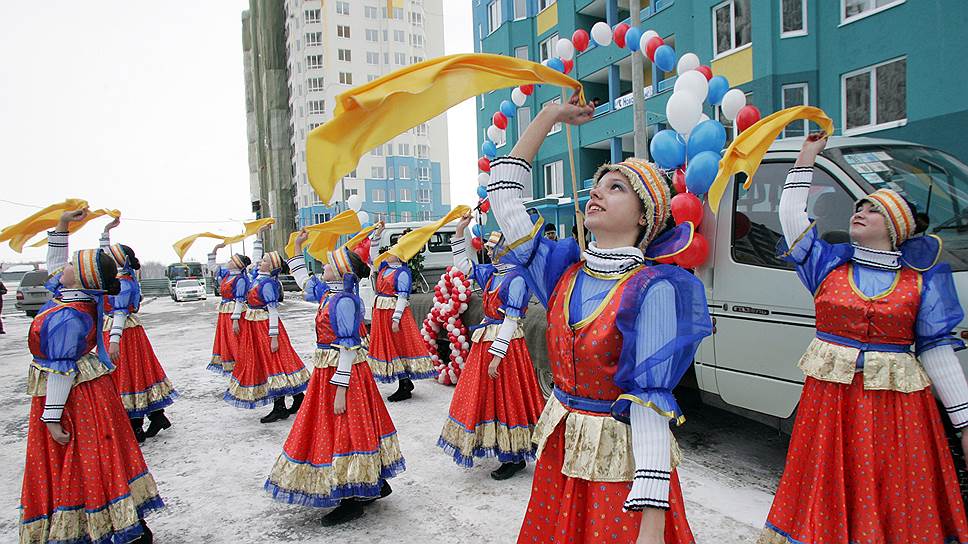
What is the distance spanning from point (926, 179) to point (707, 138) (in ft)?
4.56

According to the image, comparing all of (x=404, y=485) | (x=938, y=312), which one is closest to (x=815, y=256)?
(x=938, y=312)

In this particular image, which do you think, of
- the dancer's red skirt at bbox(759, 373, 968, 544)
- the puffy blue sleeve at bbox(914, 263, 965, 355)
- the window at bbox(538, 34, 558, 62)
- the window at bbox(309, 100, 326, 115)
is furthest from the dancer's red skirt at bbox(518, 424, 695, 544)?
the window at bbox(309, 100, 326, 115)

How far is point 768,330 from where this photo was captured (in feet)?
13.2

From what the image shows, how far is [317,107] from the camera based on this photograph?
2238 inches

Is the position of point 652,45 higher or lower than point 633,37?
lower

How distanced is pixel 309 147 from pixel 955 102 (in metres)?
12.0

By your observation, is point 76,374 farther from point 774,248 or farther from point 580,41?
point 580,41

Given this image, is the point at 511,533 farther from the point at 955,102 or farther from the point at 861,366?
the point at 955,102

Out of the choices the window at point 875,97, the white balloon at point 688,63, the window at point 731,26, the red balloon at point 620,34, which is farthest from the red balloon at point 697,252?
the window at point 731,26

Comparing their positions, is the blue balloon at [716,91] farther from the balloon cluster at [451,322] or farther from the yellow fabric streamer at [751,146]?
the balloon cluster at [451,322]

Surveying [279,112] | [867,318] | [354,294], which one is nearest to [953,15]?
[867,318]

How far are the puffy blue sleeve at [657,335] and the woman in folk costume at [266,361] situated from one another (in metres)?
5.54

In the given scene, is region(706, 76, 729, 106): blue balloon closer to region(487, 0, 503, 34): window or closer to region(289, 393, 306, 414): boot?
region(289, 393, 306, 414): boot

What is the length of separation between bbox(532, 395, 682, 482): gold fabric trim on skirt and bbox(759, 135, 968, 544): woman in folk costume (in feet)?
4.84
